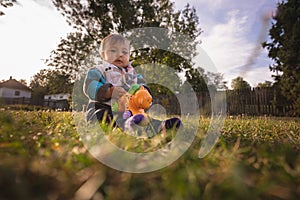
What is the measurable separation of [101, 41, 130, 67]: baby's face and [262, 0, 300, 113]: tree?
11.1 m

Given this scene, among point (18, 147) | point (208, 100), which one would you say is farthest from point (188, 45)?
point (18, 147)

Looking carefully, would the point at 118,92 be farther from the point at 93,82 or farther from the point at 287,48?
the point at 287,48

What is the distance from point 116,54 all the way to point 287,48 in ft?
41.9

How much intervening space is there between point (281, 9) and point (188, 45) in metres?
9.88

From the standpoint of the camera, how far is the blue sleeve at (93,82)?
2.58m

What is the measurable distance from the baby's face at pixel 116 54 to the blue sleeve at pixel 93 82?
13.8 inches

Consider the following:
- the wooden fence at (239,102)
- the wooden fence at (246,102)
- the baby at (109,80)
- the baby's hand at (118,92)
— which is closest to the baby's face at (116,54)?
the baby at (109,80)

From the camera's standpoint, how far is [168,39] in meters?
22.0

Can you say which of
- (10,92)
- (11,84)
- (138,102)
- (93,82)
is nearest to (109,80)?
(93,82)

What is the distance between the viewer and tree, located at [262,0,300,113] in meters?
11.7

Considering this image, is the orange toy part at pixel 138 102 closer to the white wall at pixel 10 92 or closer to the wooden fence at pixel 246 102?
the wooden fence at pixel 246 102

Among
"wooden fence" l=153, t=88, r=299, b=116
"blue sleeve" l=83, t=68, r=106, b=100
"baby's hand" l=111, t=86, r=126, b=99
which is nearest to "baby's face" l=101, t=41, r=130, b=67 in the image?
"blue sleeve" l=83, t=68, r=106, b=100

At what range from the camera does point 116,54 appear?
3.06 metres

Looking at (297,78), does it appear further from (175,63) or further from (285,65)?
(175,63)
